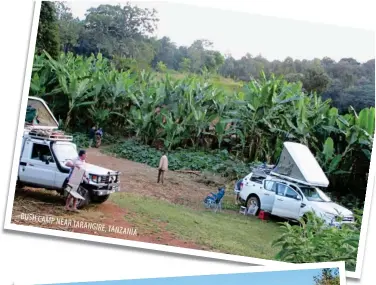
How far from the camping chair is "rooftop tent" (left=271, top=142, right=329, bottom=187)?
0.69m

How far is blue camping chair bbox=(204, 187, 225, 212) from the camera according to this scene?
254cm

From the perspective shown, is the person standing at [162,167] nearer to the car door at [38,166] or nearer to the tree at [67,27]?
the car door at [38,166]

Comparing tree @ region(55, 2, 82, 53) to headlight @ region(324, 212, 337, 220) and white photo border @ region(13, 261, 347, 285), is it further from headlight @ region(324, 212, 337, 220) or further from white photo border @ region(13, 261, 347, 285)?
headlight @ region(324, 212, 337, 220)

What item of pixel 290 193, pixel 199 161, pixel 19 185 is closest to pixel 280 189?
pixel 290 193

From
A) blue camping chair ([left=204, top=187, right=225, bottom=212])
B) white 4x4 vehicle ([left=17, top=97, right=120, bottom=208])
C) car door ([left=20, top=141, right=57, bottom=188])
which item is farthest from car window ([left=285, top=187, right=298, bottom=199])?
car door ([left=20, top=141, right=57, bottom=188])

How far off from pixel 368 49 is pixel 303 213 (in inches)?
24.1

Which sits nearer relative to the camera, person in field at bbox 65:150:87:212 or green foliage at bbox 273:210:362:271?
green foliage at bbox 273:210:362:271

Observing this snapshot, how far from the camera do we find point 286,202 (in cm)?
253

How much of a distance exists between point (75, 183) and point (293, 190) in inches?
30.4

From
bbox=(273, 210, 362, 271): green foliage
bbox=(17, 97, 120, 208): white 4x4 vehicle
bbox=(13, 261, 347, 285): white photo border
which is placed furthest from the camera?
bbox=(17, 97, 120, 208): white 4x4 vehicle

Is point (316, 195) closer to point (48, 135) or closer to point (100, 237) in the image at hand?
point (100, 237)

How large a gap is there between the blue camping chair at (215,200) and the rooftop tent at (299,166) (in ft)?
0.67

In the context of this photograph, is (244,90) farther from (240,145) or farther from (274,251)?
(274,251)

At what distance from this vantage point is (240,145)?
8.38 feet
